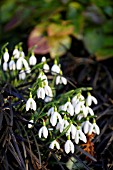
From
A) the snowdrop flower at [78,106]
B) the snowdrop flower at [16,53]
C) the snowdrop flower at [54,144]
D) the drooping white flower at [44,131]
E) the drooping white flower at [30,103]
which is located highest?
the snowdrop flower at [16,53]

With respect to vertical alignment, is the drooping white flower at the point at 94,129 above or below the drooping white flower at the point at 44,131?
below

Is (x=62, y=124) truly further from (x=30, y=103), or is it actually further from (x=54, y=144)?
(x=30, y=103)

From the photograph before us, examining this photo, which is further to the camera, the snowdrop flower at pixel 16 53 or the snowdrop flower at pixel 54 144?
the snowdrop flower at pixel 16 53

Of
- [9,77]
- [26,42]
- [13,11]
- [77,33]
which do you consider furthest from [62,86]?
[13,11]

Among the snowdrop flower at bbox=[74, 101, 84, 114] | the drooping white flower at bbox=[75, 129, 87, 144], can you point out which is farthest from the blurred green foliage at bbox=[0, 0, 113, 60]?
the drooping white flower at bbox=[75, 129, 87, 144]

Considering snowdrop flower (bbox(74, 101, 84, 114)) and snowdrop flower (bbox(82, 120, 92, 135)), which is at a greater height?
snowdrop flower (bbox(74, 101, 84, 114))

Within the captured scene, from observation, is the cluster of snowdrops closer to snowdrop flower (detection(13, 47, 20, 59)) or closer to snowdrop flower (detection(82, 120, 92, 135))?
snowdrop flower (detection(82, 120, 92, 135))

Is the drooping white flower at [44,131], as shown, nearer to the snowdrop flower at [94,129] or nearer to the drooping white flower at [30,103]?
the drooping white flower at [30,103]

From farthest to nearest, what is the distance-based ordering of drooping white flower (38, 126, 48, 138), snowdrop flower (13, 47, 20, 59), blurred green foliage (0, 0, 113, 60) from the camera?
blurred green foliage (0, 0, 113, 60)
snowdrop flower (13, 47, 20, 59)
drooping white flower (38, 126, 48, 138)

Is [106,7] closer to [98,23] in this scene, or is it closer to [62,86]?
[98,23]

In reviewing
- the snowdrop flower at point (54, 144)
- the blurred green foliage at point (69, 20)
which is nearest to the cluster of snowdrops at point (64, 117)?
the snowdrop flower at point (54, 144)
